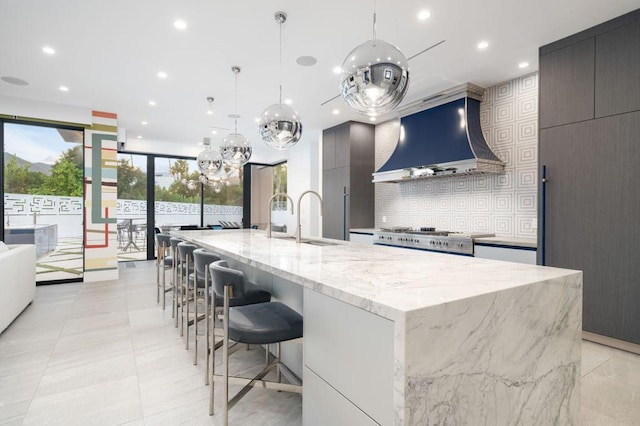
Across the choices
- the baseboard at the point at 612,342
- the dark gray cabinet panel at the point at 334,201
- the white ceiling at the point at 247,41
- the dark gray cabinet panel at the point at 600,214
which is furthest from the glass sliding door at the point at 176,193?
the baseboard at the point at 612,342

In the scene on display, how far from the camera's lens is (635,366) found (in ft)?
7.92

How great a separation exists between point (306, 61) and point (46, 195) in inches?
190

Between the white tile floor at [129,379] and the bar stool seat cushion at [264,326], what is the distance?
0.55 metres

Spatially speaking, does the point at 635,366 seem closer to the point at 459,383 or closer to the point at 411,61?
the point at 459,383

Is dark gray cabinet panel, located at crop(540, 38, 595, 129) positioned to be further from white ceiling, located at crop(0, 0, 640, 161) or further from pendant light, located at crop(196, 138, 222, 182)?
pendant light, located at crop(196, 138, 222, 182)

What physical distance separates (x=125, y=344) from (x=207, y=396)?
4.16 feet

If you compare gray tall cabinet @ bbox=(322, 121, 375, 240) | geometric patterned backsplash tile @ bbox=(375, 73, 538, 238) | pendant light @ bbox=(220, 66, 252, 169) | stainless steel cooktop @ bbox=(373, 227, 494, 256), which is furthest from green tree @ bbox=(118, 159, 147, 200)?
geometric patterned backsplash tile @ bbox=(375, 73, 538, 238)

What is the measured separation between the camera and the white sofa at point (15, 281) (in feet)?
9.81

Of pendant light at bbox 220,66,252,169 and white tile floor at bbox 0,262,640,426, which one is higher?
pendant light at bbox 220,66,252,169

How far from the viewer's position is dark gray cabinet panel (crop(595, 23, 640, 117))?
2.61m

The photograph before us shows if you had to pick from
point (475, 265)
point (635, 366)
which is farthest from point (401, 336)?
point (635, 366)

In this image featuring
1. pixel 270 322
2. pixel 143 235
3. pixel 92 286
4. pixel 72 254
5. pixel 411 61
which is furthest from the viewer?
pixel 143 235

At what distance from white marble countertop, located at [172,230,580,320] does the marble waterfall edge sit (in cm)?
5

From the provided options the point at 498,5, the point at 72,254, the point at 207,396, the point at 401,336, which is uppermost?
the point at 498,5
